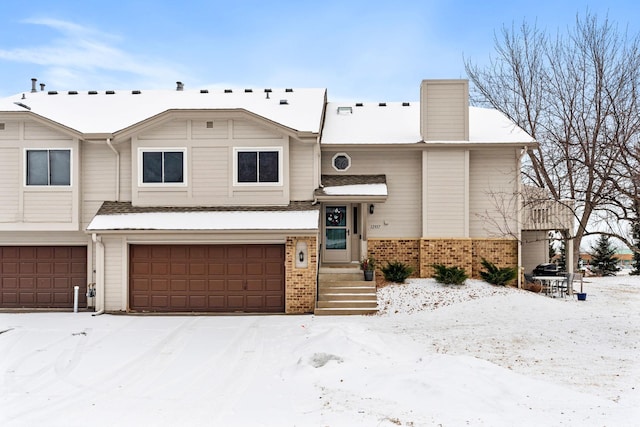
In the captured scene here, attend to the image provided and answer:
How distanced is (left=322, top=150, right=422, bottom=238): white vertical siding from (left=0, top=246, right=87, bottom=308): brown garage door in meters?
8.77

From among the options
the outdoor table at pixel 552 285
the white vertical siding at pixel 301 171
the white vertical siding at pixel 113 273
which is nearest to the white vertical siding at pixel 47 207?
the white vertical siding at pixel 113 273

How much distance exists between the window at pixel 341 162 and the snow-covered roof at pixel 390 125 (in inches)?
23.8

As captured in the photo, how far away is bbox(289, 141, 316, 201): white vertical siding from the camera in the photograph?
14898 millimetres

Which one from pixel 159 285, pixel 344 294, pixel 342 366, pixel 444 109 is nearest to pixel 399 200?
pixel 444 109

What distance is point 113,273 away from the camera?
1466 centimetres

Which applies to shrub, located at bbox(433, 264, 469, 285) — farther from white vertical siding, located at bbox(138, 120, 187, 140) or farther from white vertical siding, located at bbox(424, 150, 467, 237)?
white vertical siding, located at bbox(138, 120, 187, 140)

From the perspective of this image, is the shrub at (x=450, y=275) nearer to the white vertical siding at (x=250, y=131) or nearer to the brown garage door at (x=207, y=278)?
the brown garage door at (x=207, y=278)

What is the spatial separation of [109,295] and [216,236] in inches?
151

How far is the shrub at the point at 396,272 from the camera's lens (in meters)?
15.6

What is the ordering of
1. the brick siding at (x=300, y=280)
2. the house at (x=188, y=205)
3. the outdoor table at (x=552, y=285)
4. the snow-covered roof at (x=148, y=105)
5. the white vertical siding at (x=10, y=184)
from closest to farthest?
the brick siding at (x=300, y=280), the house at (x=188, y=205), the white vertical siding at (x=10, y=184), the snow-covered roof at (x=148, y=105), the outdoor table at (x=552, y=285)

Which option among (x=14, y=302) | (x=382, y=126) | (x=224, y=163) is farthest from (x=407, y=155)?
(x=14, y=302)

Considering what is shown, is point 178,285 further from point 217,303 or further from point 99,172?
point 99,172

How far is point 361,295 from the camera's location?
1416 cm

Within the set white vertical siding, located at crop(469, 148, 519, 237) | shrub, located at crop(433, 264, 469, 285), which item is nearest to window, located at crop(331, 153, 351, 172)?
white vertical siding, located at crop(469, 148, 519, 237)
